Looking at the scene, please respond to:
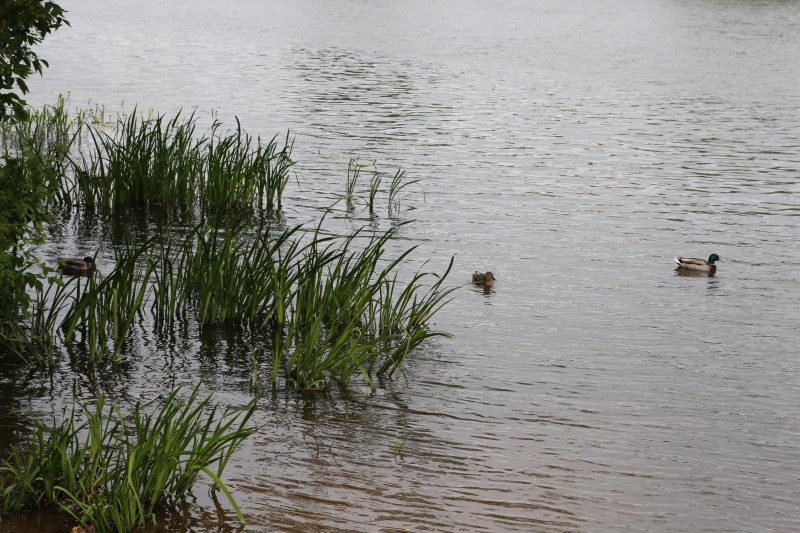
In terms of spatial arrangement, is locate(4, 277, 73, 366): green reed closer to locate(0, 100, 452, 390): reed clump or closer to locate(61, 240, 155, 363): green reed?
locate(0, 100, 452, 390): reed clump

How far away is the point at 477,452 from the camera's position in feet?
22.4

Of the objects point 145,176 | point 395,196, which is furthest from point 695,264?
point 145,176

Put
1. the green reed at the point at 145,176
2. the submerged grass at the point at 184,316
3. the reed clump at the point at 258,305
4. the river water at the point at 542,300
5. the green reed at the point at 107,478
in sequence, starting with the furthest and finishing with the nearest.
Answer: the green reed at the point at 145,176 → the reed clump at the point at 258,305 → the river water at the point at 542,300 → the submerged grass at the point at 184,316 → the green reed at the point at 107,478

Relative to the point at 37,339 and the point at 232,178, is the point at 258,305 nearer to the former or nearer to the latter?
the point at 37,339

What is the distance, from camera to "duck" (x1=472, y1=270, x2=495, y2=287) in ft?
36.9

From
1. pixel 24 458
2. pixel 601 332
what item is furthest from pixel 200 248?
pixel 601 332

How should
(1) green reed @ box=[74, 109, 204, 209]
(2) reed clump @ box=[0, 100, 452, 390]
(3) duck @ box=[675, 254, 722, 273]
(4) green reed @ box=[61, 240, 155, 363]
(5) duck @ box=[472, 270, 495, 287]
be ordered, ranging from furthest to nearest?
(3) duck @ box=[675, 254, 722, 273] < (1) green reed @ box=[74, 109, 204, 209] < (5) duck @ box=[472, 270, 495, 287] < (2) reed clump @ box=[0, 100, 452, 390] < (4) green reed @ box=[61, 240, 155, 363]

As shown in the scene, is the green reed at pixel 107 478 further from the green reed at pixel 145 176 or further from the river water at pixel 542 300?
the green reed at pixel 145 176

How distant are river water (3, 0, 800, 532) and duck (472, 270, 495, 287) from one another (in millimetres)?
214

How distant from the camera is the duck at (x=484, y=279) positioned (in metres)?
11.2

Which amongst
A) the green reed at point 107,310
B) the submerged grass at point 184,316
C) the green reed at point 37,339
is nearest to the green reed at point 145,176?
the submerged grass at point 184,316

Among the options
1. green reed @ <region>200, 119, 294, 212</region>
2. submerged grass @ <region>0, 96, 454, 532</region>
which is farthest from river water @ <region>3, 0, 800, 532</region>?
green reed @ <region>200, 119, 294, 212</region>

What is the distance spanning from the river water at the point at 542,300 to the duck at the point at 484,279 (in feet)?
0.70

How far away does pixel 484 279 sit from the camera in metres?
11.3
